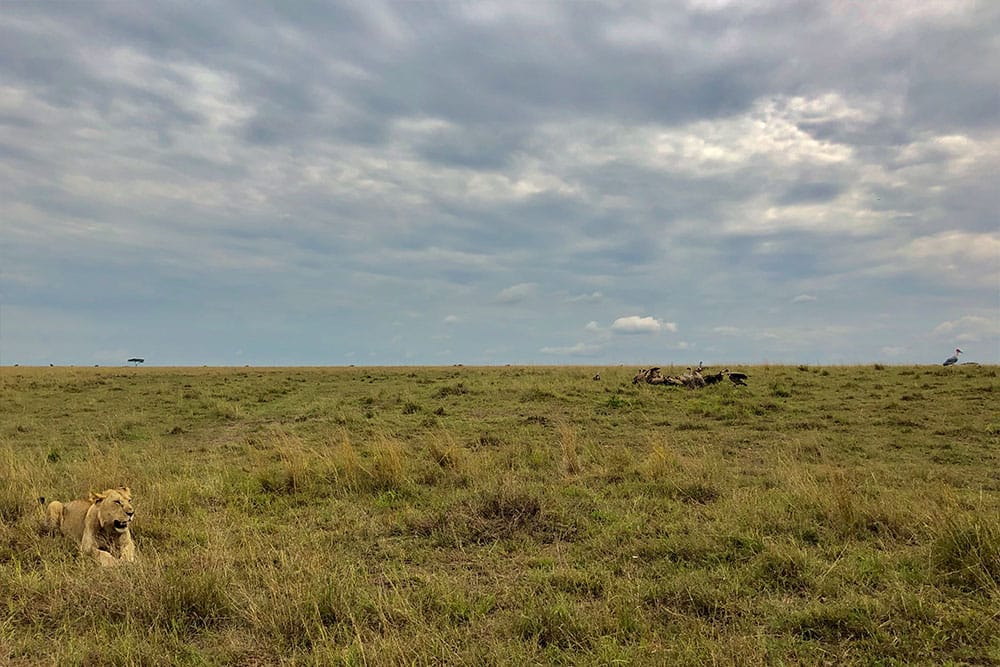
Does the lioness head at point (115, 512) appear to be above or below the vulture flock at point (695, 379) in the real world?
below

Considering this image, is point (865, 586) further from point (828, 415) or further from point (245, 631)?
point (828, 415)

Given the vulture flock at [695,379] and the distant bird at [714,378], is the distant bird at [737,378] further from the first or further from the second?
the distant bird at [714,378]

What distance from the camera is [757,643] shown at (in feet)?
14.1

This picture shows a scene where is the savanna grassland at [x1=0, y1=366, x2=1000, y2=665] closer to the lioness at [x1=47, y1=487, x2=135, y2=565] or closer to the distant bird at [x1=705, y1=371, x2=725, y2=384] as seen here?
the lioness at [x1=47, y1=487, x2=135, y2=565]

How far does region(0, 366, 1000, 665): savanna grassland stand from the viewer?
175 inches

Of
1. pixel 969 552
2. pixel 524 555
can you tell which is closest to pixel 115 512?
pixel 524 555

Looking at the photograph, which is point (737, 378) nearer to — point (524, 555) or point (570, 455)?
point (570, 455)

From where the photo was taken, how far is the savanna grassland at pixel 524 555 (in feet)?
14.6

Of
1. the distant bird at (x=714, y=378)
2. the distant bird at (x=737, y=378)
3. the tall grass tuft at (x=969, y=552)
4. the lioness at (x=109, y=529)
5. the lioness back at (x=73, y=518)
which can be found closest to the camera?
the tall grass tuft at (x=969, y=552)

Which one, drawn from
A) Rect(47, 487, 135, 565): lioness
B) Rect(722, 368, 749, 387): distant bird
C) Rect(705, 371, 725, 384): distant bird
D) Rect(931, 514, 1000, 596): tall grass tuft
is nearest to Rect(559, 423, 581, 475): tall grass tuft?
Rect(931, 514, 1000, 596): tall grass tuft

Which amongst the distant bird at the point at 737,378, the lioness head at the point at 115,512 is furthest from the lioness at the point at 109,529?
the distant bird at the point at 737,378

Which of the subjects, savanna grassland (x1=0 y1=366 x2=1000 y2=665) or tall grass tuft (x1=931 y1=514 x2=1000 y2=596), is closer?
savanna grassland (x1=0 y1=366 x2=1000 y2=665)

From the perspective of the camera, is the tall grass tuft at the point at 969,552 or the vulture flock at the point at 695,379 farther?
the vulture flock at the point at 695,379

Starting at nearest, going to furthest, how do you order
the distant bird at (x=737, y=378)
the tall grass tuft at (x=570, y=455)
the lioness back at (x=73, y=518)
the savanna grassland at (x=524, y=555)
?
1. the savanna grassland at (x=524, y=555)
2. the lioness back at (x=73, y=518)
3. the tall grass tuft at (x=570, y=455)
4. the distant bird at (x=737, y=378)
